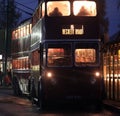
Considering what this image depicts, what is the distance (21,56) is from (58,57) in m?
12.0

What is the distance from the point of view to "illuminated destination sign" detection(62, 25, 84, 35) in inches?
939

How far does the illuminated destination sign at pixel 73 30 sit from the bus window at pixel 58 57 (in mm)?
641

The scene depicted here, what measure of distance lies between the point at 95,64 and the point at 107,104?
118 inches

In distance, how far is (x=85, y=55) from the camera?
23.5m

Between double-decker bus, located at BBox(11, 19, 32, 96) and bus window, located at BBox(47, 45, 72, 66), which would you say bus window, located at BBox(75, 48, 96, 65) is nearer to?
bus window, located at BBox(47, 45, 72, 66)

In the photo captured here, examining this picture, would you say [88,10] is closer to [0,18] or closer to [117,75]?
[117,75]

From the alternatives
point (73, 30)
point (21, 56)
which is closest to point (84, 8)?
point (73, 30)

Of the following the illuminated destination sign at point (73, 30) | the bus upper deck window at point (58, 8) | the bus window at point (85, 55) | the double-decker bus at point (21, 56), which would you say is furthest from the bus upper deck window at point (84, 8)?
the double-decker bus at point (21, 56)

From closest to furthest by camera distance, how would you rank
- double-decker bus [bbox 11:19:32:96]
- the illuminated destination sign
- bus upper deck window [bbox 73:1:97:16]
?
the illuminated destination sign → bus upper deck window [bbox 73:1:97:16] → double-decker bus [bbox 11:19:32:96]

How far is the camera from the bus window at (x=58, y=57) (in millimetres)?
23453

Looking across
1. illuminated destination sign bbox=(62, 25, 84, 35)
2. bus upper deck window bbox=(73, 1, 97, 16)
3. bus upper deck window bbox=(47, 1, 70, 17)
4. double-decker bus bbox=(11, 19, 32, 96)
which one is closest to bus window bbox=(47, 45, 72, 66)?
illuminated destination sign bbox=(62, 25, 84, 35)

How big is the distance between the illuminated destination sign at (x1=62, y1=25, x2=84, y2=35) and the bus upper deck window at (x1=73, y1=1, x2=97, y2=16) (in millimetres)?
527

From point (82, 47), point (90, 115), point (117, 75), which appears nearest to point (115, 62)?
point (117, 75)

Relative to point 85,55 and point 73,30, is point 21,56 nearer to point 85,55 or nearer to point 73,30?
point 73,30
